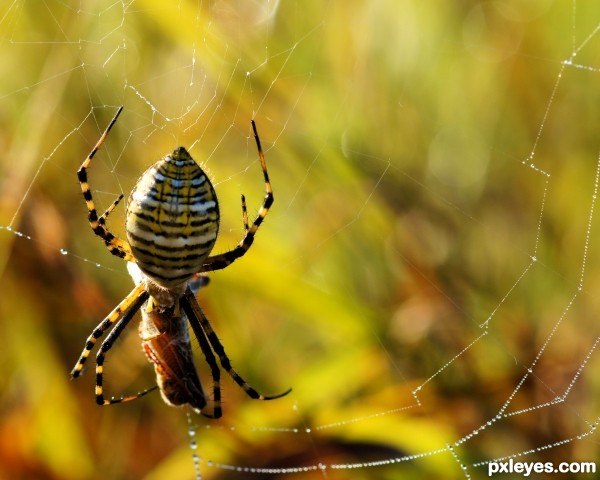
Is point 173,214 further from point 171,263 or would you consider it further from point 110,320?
point 110,320

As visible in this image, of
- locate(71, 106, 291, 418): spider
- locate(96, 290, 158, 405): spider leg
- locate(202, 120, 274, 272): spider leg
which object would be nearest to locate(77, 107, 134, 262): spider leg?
locate(71, 106, 291, 418): spider

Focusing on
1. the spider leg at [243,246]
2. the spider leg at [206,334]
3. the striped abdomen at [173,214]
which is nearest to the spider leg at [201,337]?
the spider leg at [206,334]

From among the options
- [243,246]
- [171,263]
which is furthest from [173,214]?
[243,246]

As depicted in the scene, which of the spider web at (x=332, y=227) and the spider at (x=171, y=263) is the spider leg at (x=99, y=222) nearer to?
the spider at (x=171, y=263)

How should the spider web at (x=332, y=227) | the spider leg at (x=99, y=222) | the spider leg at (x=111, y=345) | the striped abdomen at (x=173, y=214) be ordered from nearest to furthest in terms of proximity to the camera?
1. the striped abdomen at (x=173, y=214)
2. the spider leg at (x=99, y=222)
3. the spider web at (x=332, y=227)
4. the spider leg at (x=111, y=345)

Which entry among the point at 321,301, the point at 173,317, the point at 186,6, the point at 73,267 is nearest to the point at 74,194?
the point at 73,267

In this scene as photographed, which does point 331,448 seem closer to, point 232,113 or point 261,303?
point 261,303

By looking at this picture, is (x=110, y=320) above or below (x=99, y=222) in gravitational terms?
below
